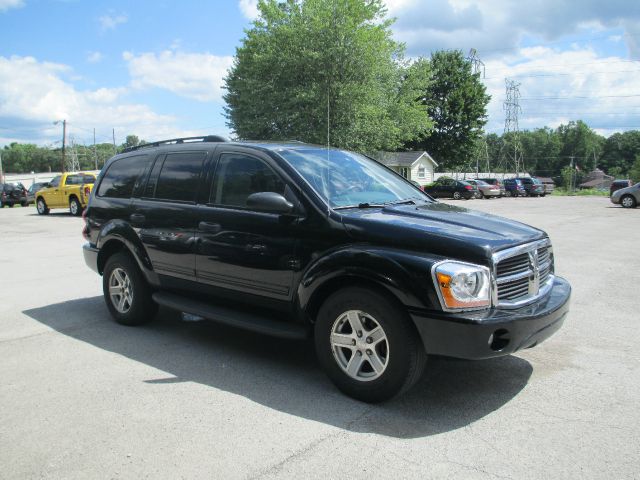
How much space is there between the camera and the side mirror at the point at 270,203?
400 centimetres

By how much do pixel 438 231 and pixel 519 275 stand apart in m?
0.65

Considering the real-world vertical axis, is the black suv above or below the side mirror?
below

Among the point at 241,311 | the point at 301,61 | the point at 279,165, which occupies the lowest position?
the point at 241,311

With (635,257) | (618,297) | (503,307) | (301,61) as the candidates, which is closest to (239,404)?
(503,307)

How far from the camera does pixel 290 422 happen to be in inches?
137

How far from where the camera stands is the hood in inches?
138

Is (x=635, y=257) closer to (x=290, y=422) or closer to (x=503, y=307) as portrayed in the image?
(x=503, y=307)

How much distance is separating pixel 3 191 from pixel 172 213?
3286 centimetres

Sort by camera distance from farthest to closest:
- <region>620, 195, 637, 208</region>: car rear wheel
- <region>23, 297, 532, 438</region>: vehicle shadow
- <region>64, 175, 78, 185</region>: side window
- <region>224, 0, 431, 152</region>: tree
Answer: <region>224, 0, 431, 152</region>: tree → <region>620, 195, 637, 208</region>: car rear wheel → <region>64, 175, 78, 185</region>: side window → <region>23, 297, 532, 438</region>: vehicle shadow

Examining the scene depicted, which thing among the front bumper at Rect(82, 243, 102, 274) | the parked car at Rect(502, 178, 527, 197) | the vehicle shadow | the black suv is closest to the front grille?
the black suv

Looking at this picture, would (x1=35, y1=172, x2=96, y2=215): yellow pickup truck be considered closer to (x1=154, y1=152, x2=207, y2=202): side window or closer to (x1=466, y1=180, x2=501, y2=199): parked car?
(x1=154, y1=152, x2=207, y2=202): side window

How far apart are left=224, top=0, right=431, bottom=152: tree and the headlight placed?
1207 inches

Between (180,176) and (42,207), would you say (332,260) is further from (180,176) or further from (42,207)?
(42,207)

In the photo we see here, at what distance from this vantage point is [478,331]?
3.29m
